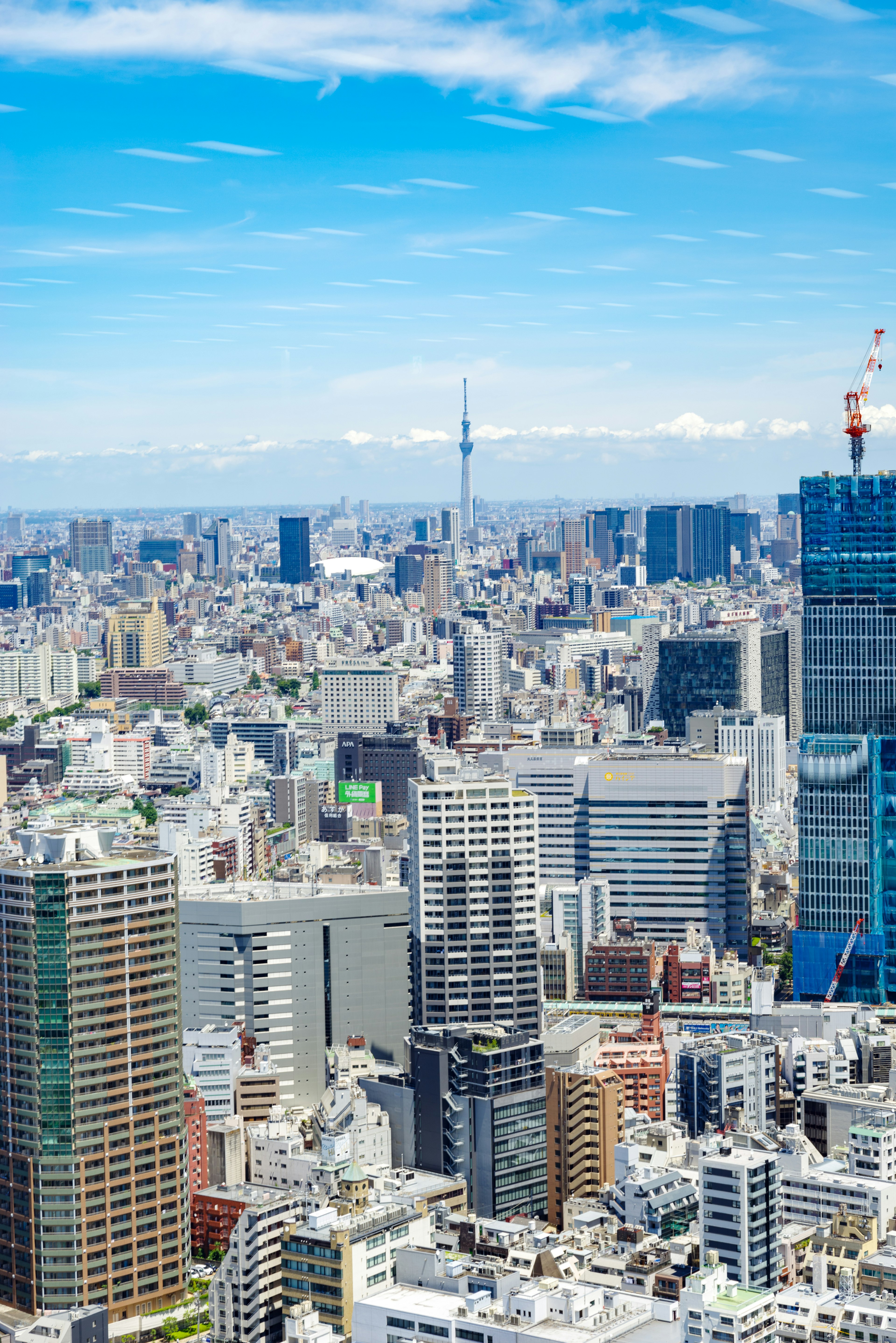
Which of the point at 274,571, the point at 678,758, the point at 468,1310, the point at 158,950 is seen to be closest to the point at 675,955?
the point at 678,758

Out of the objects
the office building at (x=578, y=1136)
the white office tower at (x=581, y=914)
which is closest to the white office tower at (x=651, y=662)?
the white office tower at (x=581, y=914)

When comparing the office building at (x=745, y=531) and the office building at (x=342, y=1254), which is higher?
the office building at (x=745, y=531)

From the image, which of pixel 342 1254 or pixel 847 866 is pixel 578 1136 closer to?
pixel 342 1254

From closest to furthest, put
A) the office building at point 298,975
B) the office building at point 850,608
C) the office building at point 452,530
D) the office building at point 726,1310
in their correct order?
the office building at point 726,1310 < the office building at point 298,975 < the office building at point 850,608 < the office building at point 452,530

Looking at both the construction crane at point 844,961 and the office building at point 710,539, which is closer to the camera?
the construction crane at point 844,961

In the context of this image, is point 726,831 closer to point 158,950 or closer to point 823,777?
point 823,777

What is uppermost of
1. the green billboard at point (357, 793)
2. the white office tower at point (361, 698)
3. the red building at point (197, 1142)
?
the white office tower at point (361, 698)

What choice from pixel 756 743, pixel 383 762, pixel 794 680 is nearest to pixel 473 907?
pixel 383 762

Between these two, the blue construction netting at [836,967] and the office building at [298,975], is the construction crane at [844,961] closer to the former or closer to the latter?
the blue construction netting at [836,967]
